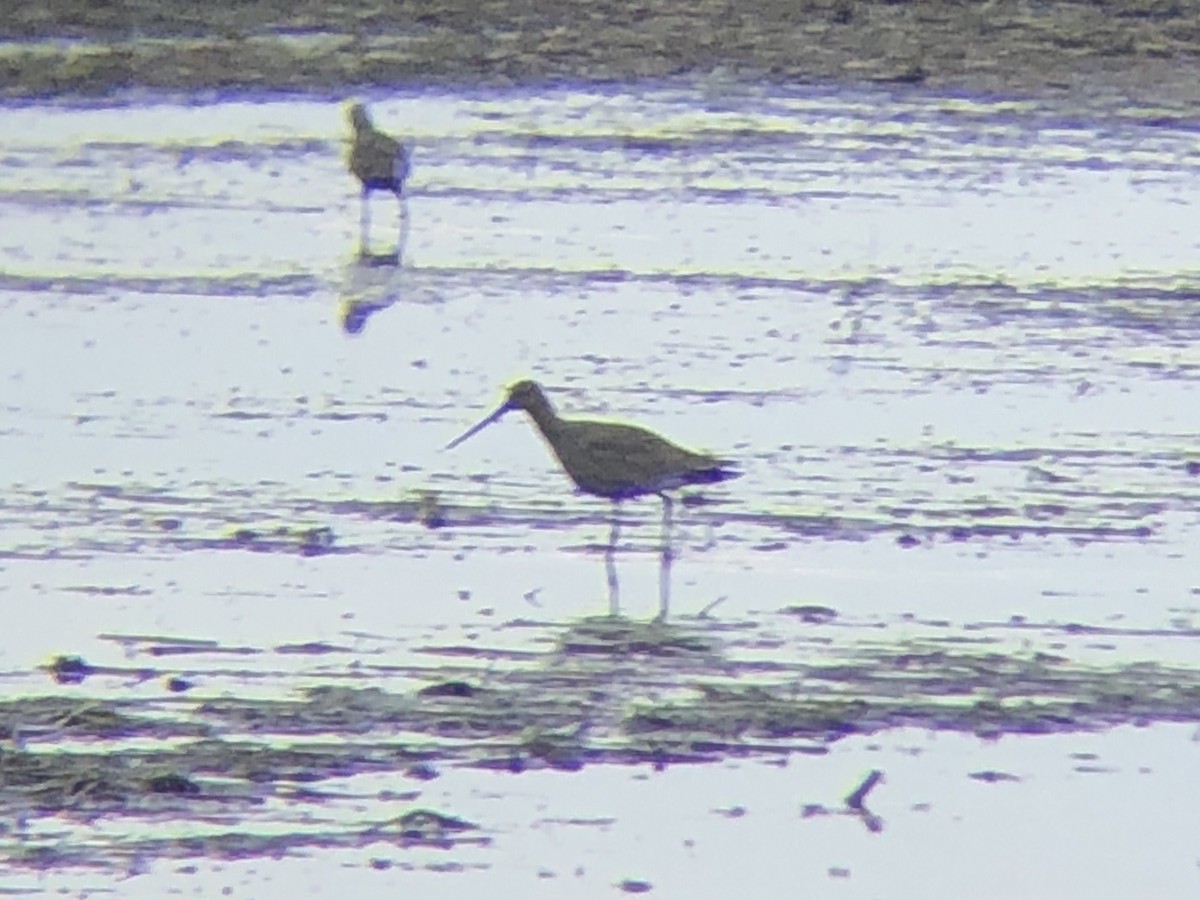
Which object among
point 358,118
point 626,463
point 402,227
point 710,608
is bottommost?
point 710,608

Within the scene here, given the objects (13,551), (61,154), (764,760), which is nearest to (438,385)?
(13,551)

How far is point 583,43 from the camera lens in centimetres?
2628

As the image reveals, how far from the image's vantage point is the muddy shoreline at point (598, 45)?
950 inches

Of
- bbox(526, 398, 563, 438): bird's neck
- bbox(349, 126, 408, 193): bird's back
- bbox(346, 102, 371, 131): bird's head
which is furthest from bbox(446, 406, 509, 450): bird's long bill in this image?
bbox(346, 102, 371, 131): bird's head

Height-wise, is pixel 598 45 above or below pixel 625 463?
above

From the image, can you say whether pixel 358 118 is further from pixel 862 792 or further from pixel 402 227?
pixel 862 792

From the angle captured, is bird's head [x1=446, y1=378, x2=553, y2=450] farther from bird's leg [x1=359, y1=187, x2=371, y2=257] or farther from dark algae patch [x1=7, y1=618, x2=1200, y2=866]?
bird's leg [x1=359, y1=187, x2=371, y2=257]

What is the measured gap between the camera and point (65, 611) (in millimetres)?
9445

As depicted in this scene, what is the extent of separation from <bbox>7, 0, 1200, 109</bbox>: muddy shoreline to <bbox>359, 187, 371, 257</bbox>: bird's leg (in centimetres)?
542

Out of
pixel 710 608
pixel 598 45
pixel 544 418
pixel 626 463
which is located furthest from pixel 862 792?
pixel 598 45

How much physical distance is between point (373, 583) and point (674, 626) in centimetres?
91

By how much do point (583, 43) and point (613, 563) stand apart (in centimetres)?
1645

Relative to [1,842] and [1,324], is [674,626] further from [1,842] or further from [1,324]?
[1,324]

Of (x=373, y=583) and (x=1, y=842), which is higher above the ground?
(x=373, y=583)
